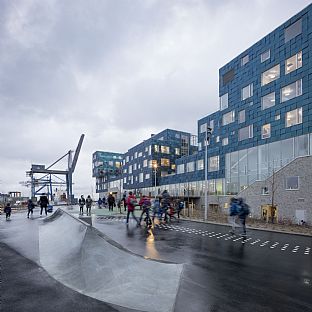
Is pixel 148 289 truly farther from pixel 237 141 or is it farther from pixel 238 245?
pixel 237 141

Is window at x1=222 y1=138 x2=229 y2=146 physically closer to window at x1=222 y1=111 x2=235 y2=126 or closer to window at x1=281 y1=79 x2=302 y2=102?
window at x1=222 y1=111 x2=235 y2=126

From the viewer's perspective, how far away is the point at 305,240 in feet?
41.3

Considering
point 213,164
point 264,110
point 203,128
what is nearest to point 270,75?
point 264,110

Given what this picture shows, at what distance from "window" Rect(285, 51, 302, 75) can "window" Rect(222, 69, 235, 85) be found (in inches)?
371

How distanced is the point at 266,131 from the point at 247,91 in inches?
283

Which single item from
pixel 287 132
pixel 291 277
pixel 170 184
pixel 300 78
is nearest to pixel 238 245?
pixel 291 277

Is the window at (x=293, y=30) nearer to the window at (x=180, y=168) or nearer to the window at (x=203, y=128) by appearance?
the window at (x=203, y=128)

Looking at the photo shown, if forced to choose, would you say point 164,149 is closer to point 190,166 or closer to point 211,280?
point 190,166

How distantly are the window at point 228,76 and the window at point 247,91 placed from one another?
3689 mm

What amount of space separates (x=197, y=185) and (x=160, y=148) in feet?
81.6

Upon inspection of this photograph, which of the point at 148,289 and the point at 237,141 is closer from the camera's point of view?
the point at 148,289

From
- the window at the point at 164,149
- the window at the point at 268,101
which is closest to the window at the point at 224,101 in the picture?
the window at the point at 268,101

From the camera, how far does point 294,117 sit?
27703 mm

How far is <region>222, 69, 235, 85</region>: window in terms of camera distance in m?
37.7
